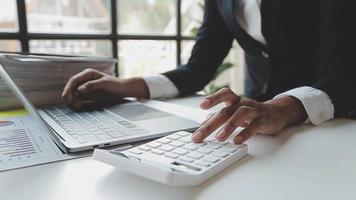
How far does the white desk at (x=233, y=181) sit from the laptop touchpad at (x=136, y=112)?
0.66ft

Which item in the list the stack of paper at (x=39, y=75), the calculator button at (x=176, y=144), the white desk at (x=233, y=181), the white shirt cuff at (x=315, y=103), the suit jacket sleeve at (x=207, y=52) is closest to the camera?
the white desk at (x=233, y=181)

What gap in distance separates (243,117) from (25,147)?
1.08 feet

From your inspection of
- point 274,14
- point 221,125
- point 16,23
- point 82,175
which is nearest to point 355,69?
point 274,14

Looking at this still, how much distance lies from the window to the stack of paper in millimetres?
488

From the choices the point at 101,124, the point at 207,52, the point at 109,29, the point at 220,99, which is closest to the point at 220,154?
the point at 220,99

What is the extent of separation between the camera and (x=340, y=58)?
678 millimetres

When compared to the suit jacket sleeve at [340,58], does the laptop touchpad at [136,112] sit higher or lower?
lower

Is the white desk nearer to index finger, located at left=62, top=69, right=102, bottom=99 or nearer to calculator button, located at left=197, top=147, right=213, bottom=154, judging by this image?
calculator button, located at left=197, top=147, right=213, bottom=154

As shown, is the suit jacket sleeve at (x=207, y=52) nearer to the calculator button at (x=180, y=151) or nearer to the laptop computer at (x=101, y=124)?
the laptop computer at (x=101, y=124)

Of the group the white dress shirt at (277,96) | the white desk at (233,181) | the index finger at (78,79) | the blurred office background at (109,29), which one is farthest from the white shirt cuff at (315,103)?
the blurred office background at (109,29)

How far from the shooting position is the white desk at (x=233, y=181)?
13.3 inches

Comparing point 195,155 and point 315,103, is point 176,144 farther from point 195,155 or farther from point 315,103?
point 315,103

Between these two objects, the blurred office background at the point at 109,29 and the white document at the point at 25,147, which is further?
the blurred office background at the point at 109,29

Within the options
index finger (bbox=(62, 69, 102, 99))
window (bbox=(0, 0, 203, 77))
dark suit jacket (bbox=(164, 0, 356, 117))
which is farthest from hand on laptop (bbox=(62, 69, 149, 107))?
window (bbox=(0, 0, 203, 77))
